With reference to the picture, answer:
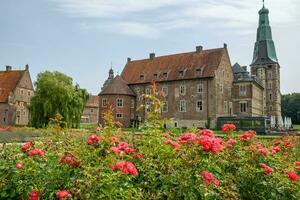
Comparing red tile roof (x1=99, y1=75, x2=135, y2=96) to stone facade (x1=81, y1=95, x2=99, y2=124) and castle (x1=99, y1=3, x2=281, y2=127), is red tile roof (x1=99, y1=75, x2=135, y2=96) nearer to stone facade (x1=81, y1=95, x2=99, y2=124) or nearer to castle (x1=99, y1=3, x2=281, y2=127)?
castle (x1=99, y1=3, x2=281, y2=127)

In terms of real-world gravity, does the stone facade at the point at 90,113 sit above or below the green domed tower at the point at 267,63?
below

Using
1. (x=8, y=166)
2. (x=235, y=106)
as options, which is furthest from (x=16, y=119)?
(x=8, y=166)

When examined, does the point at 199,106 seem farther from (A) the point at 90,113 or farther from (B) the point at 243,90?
(A) the point at 90,113

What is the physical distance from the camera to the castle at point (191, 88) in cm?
4734

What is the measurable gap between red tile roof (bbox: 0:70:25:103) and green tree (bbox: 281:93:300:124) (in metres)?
71.3

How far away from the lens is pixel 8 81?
5881cm

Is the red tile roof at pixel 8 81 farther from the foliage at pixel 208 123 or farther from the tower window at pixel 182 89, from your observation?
the foliage at pixel 208 123

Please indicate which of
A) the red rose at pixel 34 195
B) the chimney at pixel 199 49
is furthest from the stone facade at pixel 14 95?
the red rose at pixel 34 195

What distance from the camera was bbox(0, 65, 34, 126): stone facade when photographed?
56.6 metres

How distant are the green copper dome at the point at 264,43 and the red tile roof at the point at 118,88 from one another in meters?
32.5

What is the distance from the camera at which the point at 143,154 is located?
15.8 feet

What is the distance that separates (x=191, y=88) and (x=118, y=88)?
10741 mm

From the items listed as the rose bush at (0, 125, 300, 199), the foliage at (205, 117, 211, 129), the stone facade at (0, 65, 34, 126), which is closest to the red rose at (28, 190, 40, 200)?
the rose bush at (0, 125, 300, 199)

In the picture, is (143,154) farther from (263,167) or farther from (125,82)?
(125,82)
